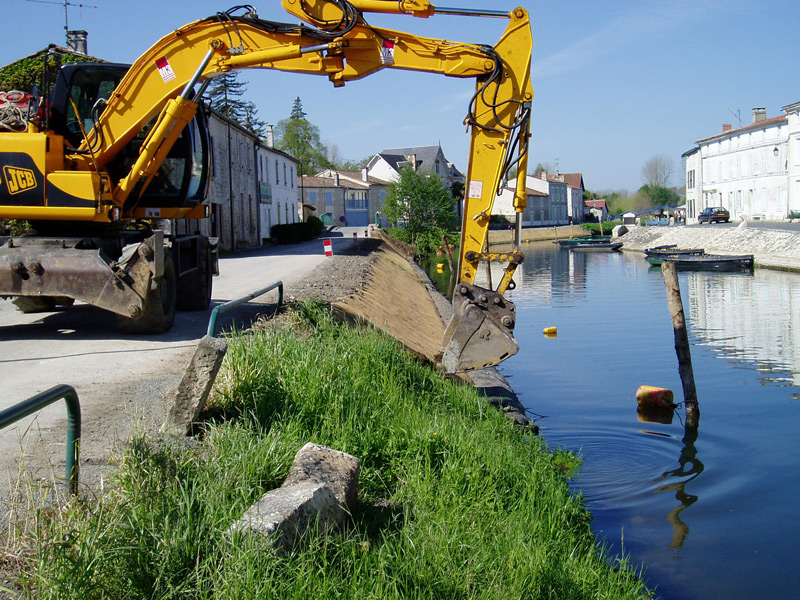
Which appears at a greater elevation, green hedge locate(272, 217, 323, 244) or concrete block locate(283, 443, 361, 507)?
green hedge locate(272, 217, 323, 244)

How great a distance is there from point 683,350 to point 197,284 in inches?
319

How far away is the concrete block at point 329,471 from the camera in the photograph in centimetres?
504

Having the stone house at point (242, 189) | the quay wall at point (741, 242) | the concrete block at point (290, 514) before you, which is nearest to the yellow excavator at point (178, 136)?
the concrete block at point (290, 514)

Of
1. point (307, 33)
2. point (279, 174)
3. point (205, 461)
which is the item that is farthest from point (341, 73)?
point (279, 174)

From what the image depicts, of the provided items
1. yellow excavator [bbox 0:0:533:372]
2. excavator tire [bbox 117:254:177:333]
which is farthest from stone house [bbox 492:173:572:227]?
excavator tire [bbox 117:254:177:333]

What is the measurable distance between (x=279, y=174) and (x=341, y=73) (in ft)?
154

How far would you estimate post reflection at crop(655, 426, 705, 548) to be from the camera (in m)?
8.19

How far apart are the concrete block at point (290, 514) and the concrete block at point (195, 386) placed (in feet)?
4.42

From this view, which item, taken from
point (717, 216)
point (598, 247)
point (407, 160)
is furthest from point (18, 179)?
point (407, 160)

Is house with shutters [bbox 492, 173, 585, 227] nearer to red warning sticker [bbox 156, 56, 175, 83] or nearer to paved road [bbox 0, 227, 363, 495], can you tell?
paved road [bbox 0, 227, 363, 495]

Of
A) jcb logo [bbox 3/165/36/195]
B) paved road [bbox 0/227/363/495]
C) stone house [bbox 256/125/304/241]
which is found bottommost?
paved road [bbox 0/227/363/495]

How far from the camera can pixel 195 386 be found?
5.87m

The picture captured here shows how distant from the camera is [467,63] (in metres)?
9.80

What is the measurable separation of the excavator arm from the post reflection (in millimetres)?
2642
